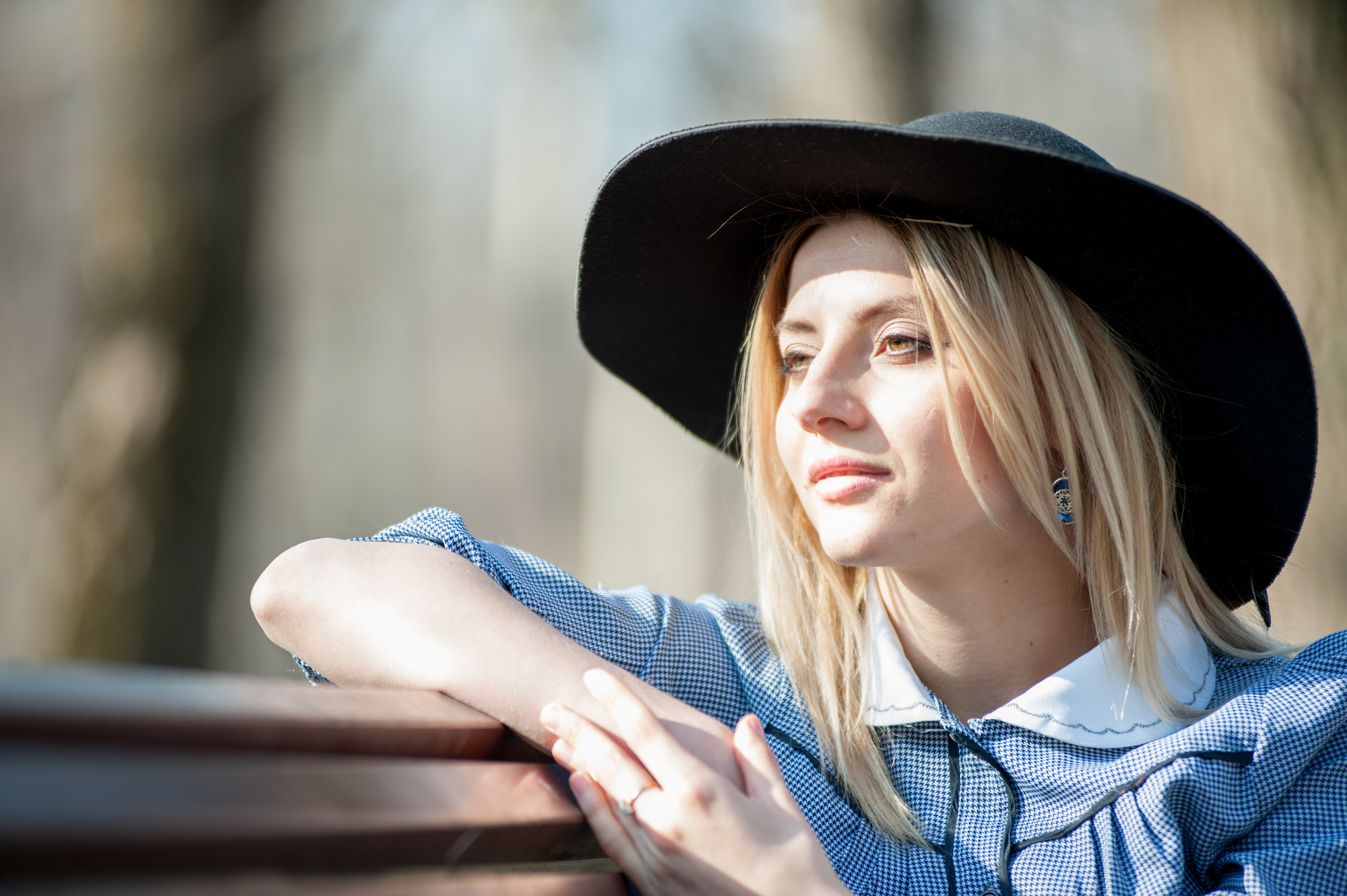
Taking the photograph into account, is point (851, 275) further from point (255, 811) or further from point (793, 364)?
point (255, 811)

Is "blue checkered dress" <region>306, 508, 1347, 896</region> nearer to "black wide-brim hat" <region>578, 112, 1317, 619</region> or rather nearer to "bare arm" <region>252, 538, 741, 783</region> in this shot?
"bare arm" <region>252, 538, 741, 783</region>


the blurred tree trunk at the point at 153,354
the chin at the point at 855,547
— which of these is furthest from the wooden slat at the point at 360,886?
the blurred tree trunk at the point at 153,354

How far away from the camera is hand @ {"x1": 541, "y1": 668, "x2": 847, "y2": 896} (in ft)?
4.27

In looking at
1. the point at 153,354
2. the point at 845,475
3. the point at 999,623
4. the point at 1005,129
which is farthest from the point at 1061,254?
the point at 153,354

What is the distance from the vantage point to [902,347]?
1991mm

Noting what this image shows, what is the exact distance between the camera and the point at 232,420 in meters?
5.41

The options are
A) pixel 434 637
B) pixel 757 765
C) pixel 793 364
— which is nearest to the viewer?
pixel 757 765

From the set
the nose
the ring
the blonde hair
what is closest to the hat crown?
the blonde hair

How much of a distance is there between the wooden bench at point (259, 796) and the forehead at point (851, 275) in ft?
3.56

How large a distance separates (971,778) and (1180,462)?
2.81 feet

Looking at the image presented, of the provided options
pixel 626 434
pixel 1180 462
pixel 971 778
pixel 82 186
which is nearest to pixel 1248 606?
pixel 1180 462

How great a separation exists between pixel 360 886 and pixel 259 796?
131 mm

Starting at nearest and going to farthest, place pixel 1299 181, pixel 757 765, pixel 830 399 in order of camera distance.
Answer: pixel 757 765 < pixel 830 399 < pixel 1299 181

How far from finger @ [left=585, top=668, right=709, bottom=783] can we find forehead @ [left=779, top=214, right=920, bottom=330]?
0.93 meters
